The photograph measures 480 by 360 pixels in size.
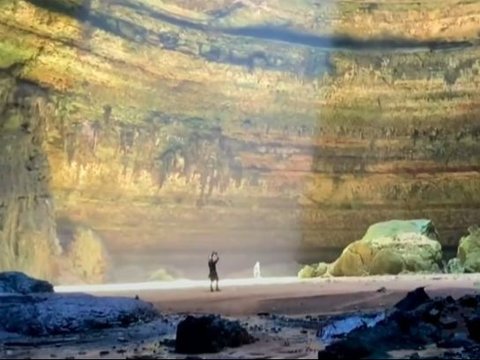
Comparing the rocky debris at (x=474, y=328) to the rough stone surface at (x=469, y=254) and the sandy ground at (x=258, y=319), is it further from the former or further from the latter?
the rough stone surface at (x=469, y=254)

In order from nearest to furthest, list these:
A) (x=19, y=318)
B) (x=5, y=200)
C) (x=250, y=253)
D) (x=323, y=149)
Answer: (x=19, y=318) < (x=5, y=200) < (x=250, y=253) < (x=323, y=149)

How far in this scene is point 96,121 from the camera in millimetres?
24391

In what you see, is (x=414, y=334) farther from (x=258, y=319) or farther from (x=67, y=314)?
(x=67, y=314)

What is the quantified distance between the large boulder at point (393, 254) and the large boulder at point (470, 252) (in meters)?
1.03

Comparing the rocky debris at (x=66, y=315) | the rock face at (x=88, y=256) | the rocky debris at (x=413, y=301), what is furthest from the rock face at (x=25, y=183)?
the rocky debris at (x=413, y=301)

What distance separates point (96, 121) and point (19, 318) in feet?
52.8

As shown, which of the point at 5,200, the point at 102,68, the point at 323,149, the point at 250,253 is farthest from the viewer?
the point at 323,149

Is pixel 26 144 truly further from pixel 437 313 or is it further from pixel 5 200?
pixel 437 313

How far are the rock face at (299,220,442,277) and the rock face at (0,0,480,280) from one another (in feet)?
10.6

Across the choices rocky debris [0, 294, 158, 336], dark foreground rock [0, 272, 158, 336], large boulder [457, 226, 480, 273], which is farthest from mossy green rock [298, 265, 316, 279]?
rocky debris [0, 294, 158, 336]

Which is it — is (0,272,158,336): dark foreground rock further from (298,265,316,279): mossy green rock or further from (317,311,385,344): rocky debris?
(298,265,316,279): mossy green rock

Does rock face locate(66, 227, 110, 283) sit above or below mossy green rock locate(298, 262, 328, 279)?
above

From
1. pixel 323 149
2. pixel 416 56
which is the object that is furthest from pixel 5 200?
pixel 416 56

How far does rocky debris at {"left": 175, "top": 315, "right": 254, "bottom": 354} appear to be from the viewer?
21.2 ft
